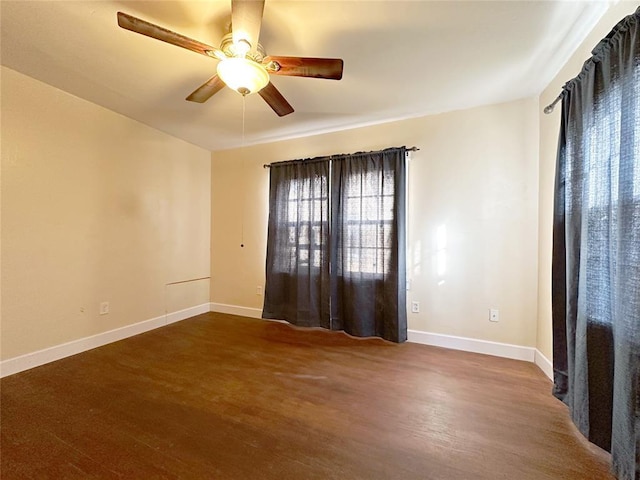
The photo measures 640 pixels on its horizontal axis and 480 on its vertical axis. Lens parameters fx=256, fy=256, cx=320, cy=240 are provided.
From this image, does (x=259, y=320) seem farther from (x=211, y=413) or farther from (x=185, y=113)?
(x=185, y=113)

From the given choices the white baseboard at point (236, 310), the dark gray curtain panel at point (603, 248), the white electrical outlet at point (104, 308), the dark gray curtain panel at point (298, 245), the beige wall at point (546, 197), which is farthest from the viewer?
the white baseboard at point (236, 310)

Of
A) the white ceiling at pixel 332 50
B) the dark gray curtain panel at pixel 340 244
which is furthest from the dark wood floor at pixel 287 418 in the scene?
the white ceiling at pixel 332 50

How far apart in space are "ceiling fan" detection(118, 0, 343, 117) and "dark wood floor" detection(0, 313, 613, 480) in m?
2.11

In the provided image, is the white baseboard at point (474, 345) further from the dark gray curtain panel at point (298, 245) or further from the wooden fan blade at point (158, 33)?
the wooden fan blade at point (158, 33)

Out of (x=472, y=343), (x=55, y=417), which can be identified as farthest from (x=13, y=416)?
(x=472, y=343)

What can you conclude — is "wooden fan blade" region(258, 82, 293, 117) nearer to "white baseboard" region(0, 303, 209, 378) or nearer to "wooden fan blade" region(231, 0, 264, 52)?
"wooden fan blade" region(231, 0, 264, 52)

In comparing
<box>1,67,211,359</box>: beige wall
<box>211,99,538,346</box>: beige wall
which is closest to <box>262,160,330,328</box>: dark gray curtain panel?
<box>211,99,538,346</box>: beige wall

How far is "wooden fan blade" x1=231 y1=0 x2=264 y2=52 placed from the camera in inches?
48.4

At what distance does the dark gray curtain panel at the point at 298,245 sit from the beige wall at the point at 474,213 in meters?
0.59

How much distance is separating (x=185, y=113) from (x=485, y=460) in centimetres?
378

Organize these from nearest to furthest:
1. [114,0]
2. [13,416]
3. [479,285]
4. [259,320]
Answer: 1. [114,0]
2. [13,416]
3. [479,285]
4. [259,320]

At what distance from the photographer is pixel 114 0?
1489 millimetres

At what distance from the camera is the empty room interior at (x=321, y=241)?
1379mm

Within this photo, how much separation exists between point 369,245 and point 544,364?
188 centimetres
